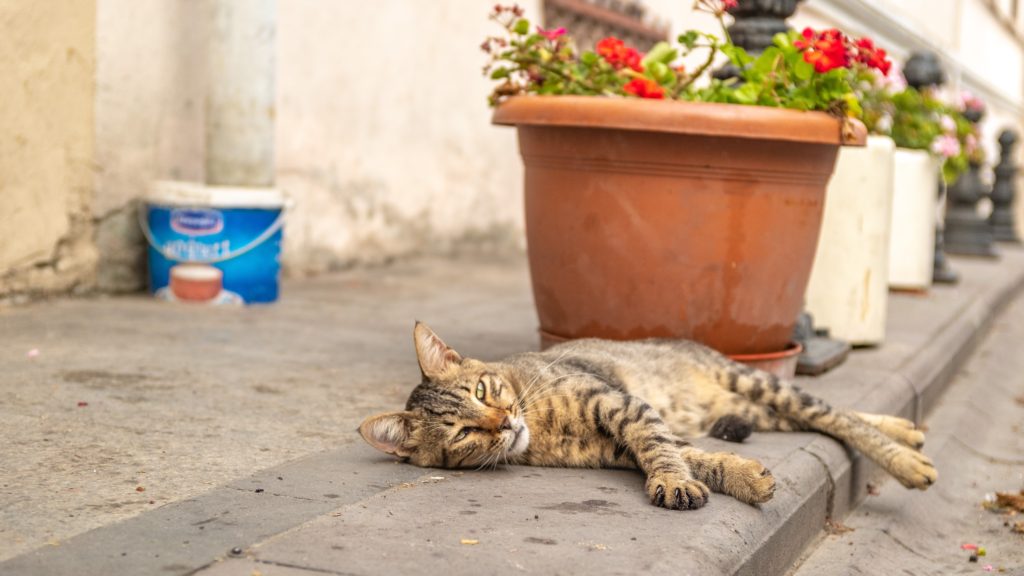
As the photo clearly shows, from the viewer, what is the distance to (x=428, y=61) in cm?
773

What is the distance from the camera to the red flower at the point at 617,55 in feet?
13.3

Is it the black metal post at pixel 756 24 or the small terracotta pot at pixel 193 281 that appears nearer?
the black metal post at pixel 756 24

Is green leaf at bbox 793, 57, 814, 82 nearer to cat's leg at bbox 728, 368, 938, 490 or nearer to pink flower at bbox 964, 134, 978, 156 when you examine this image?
cat's leg at bbox 728, 368, 938, 490

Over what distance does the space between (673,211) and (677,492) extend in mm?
1290

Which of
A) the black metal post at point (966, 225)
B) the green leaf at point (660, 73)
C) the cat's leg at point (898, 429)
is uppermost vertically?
the green leaf at point (660, 73)

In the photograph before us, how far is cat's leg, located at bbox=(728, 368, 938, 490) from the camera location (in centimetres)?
334

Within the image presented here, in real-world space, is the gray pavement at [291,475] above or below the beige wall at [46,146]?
below

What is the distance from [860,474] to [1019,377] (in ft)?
10.8

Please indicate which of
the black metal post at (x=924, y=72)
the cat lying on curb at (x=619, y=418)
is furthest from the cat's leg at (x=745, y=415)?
the black metal post at (x=924, y=72)

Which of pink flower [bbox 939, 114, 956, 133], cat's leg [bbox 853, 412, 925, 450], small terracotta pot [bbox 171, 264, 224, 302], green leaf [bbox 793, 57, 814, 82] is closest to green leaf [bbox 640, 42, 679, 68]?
green leaf [bbox 793, 57, 814, 82]

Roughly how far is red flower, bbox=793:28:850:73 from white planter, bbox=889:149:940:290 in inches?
121

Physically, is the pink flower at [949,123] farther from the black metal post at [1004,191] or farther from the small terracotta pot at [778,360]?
the small terracotta pot at [778,360]

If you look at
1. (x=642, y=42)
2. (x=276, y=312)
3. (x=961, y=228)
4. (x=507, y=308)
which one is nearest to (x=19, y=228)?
(x=276, y=312)

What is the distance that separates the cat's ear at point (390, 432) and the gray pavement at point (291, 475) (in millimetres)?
56
